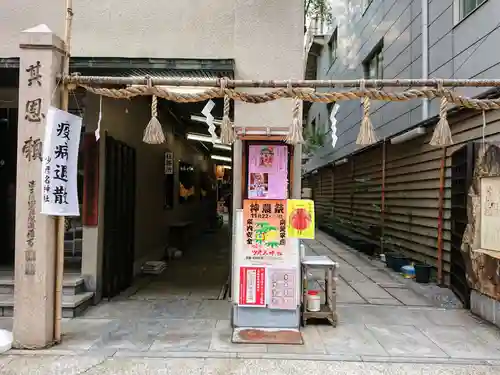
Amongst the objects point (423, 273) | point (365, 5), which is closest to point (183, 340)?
point (423, 273)

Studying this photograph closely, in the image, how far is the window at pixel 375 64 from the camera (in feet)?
42.7

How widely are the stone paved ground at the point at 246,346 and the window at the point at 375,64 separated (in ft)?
26.0

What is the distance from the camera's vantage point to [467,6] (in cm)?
803

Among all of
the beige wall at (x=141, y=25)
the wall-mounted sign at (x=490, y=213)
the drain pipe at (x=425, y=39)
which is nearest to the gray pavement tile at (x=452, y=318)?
the wall-mounted sign at (x=490, y=213)

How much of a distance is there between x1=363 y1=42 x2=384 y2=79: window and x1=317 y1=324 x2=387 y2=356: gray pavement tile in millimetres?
9012

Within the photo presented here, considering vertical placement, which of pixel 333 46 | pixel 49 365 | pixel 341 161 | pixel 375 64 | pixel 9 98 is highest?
pixel 333 46

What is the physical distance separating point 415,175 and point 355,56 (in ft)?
22.7

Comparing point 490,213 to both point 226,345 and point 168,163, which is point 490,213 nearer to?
point 226,345

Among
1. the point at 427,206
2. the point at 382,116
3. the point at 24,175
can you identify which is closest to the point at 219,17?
the point at 24,175

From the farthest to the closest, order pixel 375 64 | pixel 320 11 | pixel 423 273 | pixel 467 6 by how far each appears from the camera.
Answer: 1. pixel 320 11
2. pixel 375 64
3. pixel 423 273
4. pixel 467 6

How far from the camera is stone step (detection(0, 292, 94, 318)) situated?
6.31 meters

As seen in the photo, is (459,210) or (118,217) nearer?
(459,210)

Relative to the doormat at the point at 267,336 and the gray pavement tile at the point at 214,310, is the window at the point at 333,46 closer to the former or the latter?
the gray pavement tile at the point at 214,310

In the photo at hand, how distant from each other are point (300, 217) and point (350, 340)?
174 centimetres
